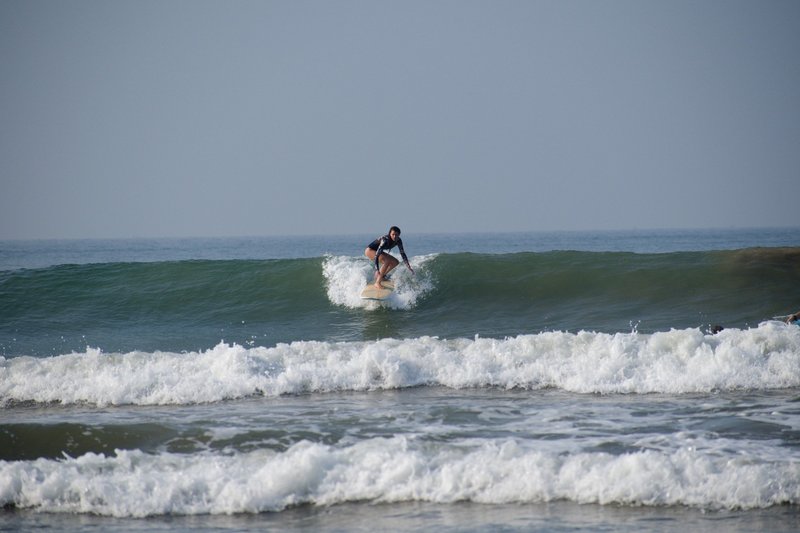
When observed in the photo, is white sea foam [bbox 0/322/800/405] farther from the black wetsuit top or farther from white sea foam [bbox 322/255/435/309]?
white sea foam [bbox 322/255/435/309]

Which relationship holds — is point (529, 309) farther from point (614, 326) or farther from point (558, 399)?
point (558, 399)

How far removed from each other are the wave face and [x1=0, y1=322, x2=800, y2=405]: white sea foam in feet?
9.37

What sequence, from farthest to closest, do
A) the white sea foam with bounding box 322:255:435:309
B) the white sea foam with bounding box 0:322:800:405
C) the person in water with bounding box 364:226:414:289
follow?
1. the white sea foam with bounding box 322:255:435:309
2. the person in water with bounding box 364:226:414:289
3. the white sea foam with bounding box 0:322:800:405

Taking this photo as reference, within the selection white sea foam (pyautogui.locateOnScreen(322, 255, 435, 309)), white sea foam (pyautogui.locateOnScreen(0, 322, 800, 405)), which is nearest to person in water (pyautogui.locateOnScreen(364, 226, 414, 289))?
white sea foam (pyautogui.locateOnScreen(322, 255, 435, 309))

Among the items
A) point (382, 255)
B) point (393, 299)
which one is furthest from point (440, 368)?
point (393, 299)

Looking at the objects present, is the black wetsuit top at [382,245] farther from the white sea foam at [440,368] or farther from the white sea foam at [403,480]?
the white sea foam at [403,480]

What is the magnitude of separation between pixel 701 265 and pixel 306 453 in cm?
1408

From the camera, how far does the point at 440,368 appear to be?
11930 mm

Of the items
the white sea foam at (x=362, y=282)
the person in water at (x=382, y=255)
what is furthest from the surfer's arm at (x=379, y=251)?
the white sea foam at (x=362, y=282)

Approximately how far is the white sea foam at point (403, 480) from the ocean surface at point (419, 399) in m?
0.02

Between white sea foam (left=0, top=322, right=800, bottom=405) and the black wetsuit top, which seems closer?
white sea foam (left=0, top=322, right=800, bottom=405)

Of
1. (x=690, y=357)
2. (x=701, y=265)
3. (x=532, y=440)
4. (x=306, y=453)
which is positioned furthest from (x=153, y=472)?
(x=701, y=265)

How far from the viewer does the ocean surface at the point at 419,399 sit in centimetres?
699

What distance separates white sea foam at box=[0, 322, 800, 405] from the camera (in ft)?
36.5
